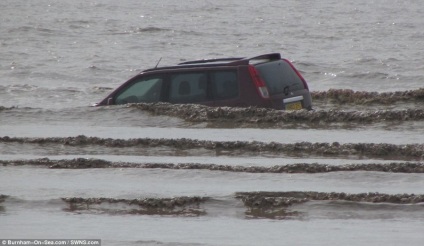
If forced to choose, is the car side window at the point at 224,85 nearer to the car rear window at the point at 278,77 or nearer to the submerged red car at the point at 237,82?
Result: the submerged red car at the point at 237,82

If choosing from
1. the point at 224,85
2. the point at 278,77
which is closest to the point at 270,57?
the point at 278,77

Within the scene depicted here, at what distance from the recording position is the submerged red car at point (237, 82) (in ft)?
48.7

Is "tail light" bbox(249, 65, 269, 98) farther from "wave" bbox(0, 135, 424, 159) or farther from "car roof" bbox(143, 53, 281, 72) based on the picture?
"wave" bbox(0, 135, 424, 159)

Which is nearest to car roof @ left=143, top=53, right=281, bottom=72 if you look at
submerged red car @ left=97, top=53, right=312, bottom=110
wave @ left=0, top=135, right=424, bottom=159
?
submerged red car @ left=97, top=53, right=312, bottom=110

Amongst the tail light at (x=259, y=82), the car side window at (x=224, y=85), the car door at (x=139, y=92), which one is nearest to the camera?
the tail light at (x=259, y=82)

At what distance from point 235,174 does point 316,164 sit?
966 millimetres

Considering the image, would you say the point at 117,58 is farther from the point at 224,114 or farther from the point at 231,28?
the point at 224,114

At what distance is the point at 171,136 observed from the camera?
15.0 metres

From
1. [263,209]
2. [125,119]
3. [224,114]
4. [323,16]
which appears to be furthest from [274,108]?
[323,16]

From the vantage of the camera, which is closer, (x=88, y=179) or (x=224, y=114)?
(x=88, y=179)

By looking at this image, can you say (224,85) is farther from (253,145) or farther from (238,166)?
(238,166)

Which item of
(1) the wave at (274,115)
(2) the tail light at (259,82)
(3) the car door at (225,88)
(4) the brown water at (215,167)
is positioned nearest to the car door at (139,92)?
(4) the brown water at (215,167)

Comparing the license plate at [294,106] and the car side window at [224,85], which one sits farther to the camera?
the license plate at [294,106]

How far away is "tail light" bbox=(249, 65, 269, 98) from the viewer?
48.0ft
